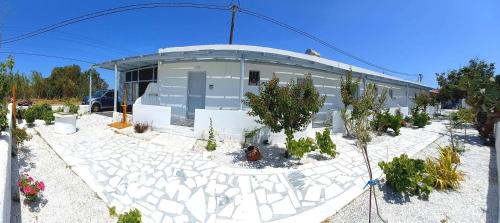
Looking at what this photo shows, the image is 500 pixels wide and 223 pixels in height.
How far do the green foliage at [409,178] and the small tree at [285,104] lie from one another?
221 cm

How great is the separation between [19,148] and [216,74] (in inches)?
272

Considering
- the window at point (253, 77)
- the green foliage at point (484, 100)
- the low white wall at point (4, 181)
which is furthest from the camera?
the window at point (253, 77)

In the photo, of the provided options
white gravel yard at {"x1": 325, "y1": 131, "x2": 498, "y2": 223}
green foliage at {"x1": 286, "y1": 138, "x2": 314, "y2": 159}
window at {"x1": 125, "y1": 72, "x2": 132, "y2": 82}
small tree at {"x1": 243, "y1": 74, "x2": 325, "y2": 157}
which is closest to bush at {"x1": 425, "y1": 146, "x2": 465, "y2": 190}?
white gravel yard at {"x1": 325, "y1": 131, "x2": 498, "y2": 223}

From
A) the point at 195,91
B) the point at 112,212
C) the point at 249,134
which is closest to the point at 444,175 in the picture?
the point at 249,134

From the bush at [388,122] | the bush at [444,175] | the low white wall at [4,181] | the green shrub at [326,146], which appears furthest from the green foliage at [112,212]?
the bush at [388,122]

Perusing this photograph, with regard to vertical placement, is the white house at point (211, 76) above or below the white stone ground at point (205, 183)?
above

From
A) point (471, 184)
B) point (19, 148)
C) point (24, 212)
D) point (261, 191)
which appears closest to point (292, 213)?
point (261, 191)

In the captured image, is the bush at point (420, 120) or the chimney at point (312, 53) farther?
the chimney at point (312, 53)

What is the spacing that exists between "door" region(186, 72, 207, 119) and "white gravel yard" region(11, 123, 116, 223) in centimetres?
590

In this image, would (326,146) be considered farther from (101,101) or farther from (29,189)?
(101,101)

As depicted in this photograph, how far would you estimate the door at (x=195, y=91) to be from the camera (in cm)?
1135

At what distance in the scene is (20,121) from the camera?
10.5 m

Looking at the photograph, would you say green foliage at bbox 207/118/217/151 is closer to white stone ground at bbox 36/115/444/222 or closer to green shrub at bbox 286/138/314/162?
white stone ground at bbox 36/115/444/222

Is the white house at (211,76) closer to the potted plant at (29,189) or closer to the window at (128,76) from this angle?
the window at (128,76)
